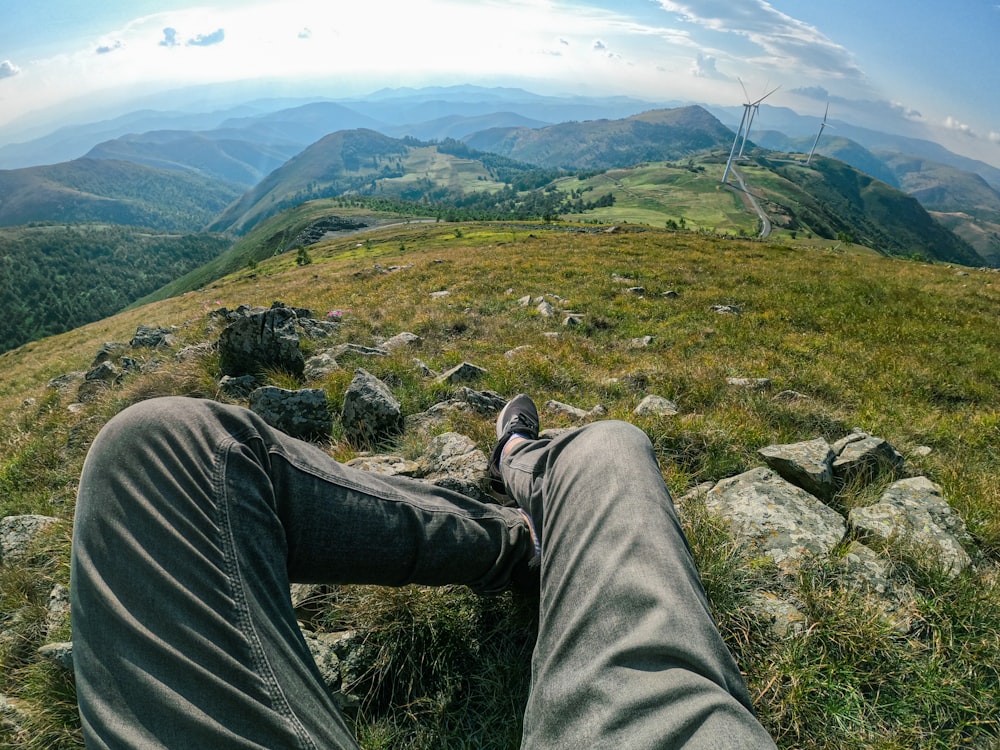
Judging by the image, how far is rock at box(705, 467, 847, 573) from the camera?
3439mm

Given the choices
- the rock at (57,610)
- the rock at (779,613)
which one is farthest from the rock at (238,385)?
the rock at (779,613)

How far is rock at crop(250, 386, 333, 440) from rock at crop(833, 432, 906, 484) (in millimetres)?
5631

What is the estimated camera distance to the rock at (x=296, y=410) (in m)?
5.73

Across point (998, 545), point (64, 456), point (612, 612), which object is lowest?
point (64, 456)

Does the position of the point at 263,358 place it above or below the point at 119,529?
below

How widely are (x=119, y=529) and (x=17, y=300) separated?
880 ft

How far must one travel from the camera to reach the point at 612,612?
7.27ft

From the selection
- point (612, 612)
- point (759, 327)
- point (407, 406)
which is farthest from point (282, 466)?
point (759, 327)

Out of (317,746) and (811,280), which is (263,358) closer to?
(317,746)

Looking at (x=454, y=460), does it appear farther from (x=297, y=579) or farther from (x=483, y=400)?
(x=297, y=579)

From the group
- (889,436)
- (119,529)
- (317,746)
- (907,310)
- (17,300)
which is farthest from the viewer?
(17,300)

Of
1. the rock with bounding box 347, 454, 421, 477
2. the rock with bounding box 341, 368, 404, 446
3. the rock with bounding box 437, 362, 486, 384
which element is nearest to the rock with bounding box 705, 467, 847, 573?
the rock with bounding box 347, 454, 421, 477

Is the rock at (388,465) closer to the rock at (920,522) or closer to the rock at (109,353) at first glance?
the rock at (920,522)

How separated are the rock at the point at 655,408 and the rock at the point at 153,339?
10.5 meters
